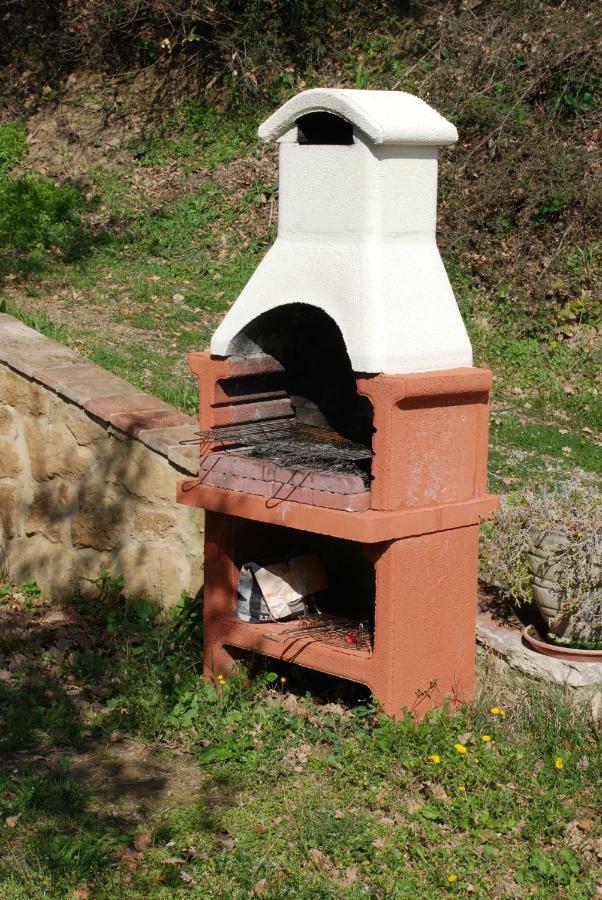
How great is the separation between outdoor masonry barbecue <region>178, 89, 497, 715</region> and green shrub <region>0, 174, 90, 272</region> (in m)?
5.60

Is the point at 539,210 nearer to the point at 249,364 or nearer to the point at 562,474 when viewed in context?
the point at 562,474

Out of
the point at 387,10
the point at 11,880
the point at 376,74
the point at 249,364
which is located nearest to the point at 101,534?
the point at 249,364

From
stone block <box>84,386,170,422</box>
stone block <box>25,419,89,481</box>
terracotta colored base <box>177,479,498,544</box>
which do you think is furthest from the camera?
stone block <box>25,419,89,481</box>

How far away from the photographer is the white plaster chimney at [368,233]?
4.40 metres

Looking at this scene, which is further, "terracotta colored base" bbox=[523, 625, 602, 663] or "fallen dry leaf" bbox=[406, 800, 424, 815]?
"terracotta colored base" bbox=[523, 625, 602, 663]

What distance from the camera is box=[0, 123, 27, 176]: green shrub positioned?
1270cm

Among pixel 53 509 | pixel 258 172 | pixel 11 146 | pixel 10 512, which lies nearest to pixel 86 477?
pixel 53 509

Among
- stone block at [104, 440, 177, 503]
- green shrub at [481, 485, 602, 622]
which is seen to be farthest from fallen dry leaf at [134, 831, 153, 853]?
stone block at [104, 440, 177, 503]

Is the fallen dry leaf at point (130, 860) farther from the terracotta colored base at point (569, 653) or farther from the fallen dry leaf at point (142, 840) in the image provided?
the terracotta colored base at point (569, 653)

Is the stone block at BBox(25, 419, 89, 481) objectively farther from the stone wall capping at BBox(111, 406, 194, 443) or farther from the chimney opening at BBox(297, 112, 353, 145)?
the chimney opening at BBox(297, 112, 353, 145)

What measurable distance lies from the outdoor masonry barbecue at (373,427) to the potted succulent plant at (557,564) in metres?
0.36

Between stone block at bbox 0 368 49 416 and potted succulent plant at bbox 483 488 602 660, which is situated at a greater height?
stone block at bbox 0 368 49 416

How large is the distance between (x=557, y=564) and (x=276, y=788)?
4.99 ft

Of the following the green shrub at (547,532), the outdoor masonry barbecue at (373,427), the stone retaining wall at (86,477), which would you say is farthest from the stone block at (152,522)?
the green shrub at (547,532)
